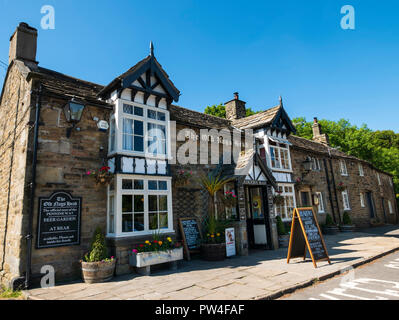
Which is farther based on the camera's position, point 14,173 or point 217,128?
point 217,128

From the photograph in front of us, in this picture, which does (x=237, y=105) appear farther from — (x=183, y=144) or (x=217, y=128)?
(x=183, y=144)

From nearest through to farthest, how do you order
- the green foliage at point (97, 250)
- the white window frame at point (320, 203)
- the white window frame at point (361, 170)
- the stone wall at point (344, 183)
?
the green foliage at point (97, 250)
the stone wall at point (344, 183)
the white window frame at point (320, 203)
the white window frame at point (361, 170)

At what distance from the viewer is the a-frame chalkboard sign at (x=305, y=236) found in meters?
7.57

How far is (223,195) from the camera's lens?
35.0 ft

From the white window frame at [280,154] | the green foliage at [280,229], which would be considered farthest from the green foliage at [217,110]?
the green foliage at [280,229]

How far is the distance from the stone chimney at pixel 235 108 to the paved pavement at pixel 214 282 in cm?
1052

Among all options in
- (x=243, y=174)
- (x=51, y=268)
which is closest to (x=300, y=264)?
(x=243, y=174)

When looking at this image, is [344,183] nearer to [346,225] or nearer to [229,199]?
[346,225]

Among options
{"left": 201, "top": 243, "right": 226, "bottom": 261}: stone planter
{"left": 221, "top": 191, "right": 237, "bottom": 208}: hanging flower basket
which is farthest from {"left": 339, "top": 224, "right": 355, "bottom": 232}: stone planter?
{"left": 201, "top": 243, "right": 226, "bottom": 261}: stone planter

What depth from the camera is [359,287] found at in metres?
5.30

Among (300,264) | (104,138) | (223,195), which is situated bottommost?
(300,264)

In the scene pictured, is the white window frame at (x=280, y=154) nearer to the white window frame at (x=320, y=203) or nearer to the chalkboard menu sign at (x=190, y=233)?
the white window frame at (x=320, y=203)
